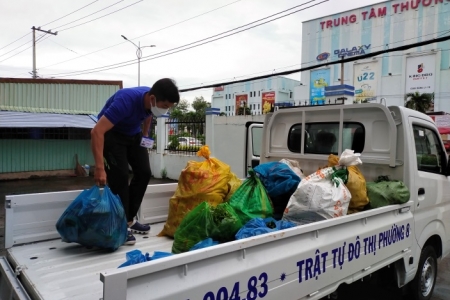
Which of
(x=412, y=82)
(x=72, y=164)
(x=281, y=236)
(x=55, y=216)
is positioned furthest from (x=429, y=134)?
(x=412, y=82)

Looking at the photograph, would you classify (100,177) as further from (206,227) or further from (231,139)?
(231,139)

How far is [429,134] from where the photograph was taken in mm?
3592

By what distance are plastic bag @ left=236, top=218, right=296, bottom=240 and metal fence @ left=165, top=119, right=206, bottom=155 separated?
29.9 feet

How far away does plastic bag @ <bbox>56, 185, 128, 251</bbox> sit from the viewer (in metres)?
2.37

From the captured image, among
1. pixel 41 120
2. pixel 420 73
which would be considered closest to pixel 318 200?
pixel 41 120

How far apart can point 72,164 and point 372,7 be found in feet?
145

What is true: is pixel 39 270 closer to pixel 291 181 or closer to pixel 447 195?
pixel 291 181

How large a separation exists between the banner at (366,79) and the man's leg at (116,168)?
44649 mm

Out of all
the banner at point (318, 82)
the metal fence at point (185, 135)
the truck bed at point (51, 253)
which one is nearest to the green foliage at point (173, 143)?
the metal fence at point (185, 135)

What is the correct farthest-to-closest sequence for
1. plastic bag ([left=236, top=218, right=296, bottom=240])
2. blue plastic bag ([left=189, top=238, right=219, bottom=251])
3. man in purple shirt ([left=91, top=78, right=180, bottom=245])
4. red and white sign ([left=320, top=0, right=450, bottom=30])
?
1. red and white sign ([left=320, top=0, right=450, bottom=30])
2. man in purple shirt ([left=91, top=78, right=180, bottom=245])
3. plastic bag ([left=236, top=218, right=296, bottom=240])
4. blue plastic bag ([left=189, top=238, right=219, bottom=251])

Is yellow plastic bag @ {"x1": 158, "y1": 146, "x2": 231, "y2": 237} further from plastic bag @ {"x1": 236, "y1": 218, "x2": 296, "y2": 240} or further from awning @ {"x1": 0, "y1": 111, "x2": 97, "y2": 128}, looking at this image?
awning @ {"x1": 0, "y1": 111, "x2": 97, "y2": 128}

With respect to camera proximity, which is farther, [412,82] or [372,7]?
[372,7]

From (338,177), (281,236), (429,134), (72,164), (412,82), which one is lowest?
(72,164)

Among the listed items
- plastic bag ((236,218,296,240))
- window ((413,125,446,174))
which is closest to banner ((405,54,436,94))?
window ((413,125,446,174))
